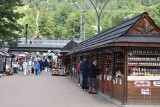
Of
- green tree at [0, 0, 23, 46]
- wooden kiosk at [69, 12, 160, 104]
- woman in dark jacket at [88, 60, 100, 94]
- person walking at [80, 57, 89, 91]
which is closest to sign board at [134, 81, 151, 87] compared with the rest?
wooden kiosk at [69, 12, 160, 104]

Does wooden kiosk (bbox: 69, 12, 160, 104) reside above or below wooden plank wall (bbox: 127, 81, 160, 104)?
above

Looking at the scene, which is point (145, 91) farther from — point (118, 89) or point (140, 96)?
point (118, 89)

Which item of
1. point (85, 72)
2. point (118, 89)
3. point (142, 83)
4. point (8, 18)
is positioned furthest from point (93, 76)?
point (8, 18)

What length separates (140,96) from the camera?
55.0 ft

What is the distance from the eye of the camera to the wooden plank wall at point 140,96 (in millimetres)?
16625

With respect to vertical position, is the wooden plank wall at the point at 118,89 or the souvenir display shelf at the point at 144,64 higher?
the souvenir display shelf at the point at 144,64

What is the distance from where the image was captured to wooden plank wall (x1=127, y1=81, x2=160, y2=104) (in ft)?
54.5

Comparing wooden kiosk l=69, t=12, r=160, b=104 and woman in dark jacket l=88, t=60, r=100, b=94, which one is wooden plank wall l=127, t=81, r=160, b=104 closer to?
wooden kiosk l=69, t=12, r=160, b=104

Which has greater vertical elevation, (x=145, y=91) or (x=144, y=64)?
(x=144, y=64)

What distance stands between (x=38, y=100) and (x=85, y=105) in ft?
8.76

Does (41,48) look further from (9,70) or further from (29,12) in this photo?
(29,12)

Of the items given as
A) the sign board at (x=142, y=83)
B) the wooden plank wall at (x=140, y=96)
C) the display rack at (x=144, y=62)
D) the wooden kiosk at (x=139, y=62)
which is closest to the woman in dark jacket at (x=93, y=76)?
the wooden kiosk at (x=139, y=62)

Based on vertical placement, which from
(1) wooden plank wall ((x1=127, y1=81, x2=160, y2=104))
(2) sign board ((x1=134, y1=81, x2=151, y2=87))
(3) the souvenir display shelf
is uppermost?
(3) the souvenir display shelf

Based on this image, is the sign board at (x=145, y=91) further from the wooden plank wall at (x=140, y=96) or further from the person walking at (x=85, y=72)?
the person walking at (x=85, y=72)
